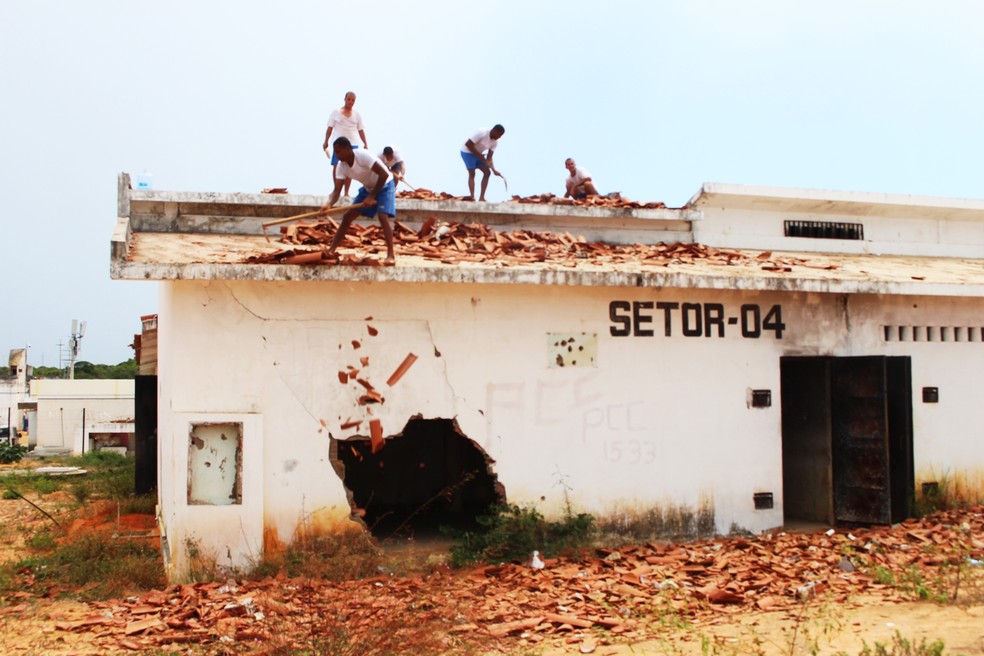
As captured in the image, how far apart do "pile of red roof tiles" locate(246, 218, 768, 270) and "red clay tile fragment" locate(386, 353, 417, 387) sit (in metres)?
1.03

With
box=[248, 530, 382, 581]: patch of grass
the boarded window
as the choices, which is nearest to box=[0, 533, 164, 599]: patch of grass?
the boarded window

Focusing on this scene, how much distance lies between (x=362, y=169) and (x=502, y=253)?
7.13ft

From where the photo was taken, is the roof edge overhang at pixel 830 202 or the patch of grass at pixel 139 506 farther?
the roof edge overhang at pixel 830 202

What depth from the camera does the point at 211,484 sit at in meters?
8.12

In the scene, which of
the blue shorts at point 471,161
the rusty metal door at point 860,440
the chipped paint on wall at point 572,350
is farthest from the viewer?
the blue shorts at point 471,161

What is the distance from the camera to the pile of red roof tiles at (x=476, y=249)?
8637 mm

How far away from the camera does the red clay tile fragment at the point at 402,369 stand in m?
8.57

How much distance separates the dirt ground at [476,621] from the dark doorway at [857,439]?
2152 mm

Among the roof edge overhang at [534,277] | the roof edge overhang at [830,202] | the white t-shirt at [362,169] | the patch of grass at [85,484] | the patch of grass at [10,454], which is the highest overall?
the roof edge overhang at [830,202]

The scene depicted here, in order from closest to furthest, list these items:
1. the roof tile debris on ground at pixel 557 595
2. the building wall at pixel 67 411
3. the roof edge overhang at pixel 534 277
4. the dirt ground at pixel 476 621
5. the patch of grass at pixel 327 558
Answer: the dirt ground at pixel 476 621 < the roof tile debris on ground at pixel 557 595 < the roof edge overhang at pixel 534 277 < the patch of grass at pixel 327 558 < the building wall at pixel 67 411

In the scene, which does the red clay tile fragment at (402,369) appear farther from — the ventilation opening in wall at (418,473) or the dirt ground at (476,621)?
the ventilation opening in wall at (418,473)

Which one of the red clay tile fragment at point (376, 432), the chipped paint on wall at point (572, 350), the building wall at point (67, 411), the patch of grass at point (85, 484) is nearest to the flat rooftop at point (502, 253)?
the chipped paint on wall at point (572, 350)

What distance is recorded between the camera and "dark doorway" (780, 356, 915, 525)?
10.1 m

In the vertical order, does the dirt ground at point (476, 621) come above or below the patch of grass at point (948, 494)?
below
